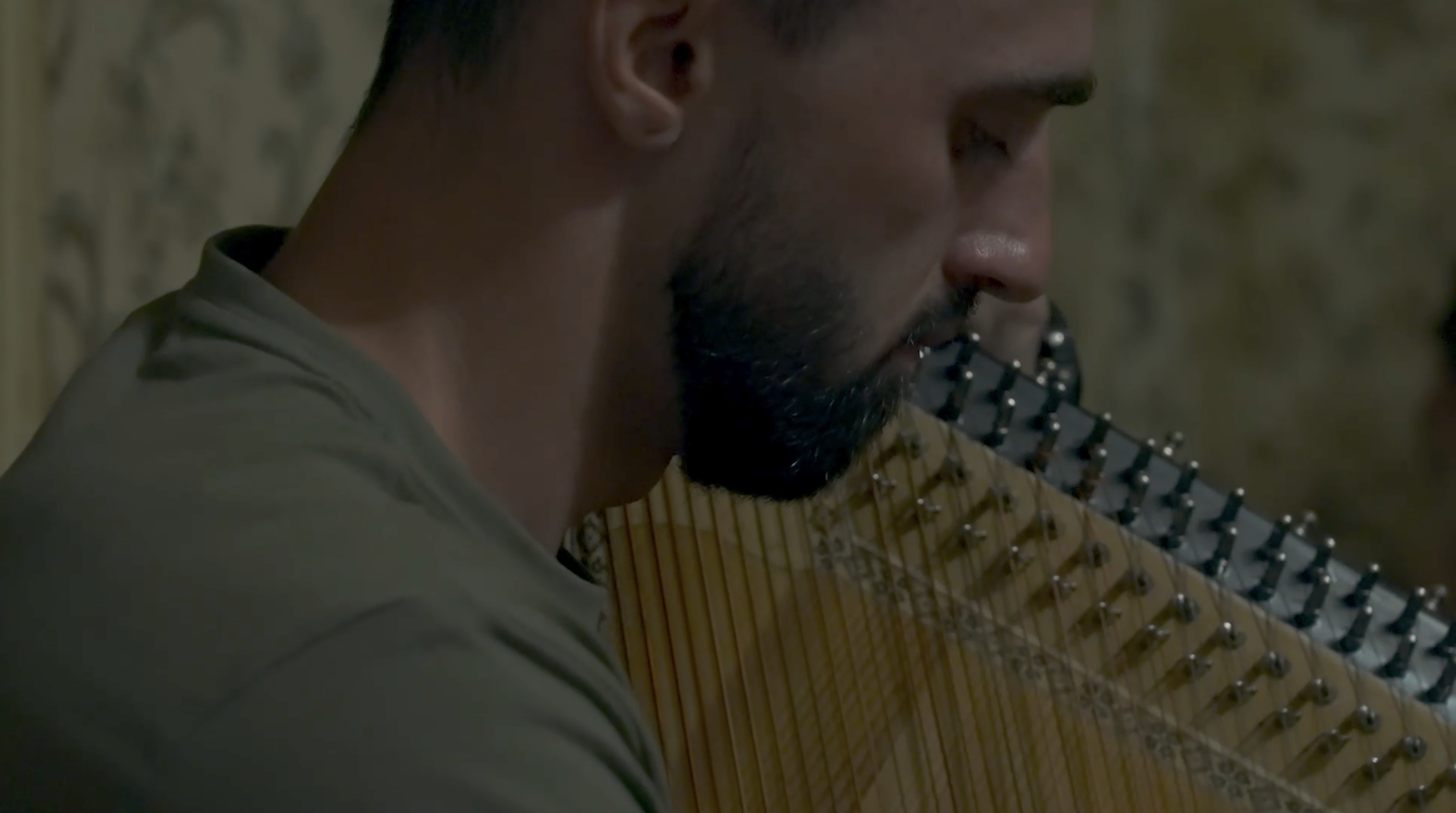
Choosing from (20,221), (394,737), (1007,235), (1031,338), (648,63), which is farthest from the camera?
(1031,338)

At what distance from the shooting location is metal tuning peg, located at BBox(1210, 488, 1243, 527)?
113cm

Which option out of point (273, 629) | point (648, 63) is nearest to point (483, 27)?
point (648, 63)

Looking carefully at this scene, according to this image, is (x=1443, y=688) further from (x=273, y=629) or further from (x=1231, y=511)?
(x=273, y=629)

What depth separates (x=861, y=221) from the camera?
29.1 inches

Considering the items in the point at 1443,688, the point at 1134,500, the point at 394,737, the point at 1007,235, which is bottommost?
the point at 1443,688

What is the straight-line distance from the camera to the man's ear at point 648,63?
26.5 inches

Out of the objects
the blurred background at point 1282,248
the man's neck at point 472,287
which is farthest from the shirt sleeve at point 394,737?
the blurred background at point 1282,248

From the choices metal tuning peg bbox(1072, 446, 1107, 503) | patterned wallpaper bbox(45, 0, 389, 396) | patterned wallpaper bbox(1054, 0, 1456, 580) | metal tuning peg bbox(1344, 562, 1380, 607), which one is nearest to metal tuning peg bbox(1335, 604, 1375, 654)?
metal tuning peg bbox(1344, 562, 1380, 607)

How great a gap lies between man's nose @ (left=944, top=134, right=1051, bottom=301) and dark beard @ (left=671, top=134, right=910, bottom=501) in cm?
8

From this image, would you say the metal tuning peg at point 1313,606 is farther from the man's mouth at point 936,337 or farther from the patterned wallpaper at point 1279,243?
the patterned wallpaper at point 1279,243

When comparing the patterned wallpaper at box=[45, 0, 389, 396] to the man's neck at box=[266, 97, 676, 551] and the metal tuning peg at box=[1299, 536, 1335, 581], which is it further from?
the metal tuning peg at box=[1299, 536, 1335, 581]

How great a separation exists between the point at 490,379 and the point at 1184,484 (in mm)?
685

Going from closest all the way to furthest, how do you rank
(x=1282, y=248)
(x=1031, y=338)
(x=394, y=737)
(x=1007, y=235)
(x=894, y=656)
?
(x=394, y=737) → (x=1007, y=235) → (x=894, y=656) → (x=1031, y=338) → (x=1282, y=248)

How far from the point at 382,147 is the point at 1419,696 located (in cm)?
90
